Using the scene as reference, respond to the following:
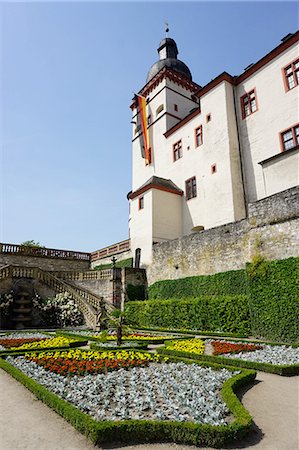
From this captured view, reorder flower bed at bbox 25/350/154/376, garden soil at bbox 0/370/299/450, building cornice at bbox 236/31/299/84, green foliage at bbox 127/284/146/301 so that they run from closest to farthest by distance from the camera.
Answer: garden soil at bbox 0/370/299/450 → flower bed at bbox 25/350/154/376 → building cornice at bbox 236/31/299/84 → green foliage at bbox 127/284/146/301

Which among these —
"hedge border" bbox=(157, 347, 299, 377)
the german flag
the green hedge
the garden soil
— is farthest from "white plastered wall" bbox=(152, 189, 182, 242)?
the garden soil

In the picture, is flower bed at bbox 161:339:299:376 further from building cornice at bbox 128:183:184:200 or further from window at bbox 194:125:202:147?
window at bbox 194:125:202:147

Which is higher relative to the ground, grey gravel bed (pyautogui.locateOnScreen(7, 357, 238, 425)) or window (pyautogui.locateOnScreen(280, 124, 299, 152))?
window (pyautogui.locateOnScreen(280, 124, 299, 152))

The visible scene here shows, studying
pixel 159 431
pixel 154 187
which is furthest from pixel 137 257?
pixel 159 431

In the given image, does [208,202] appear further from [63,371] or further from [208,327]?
[63,371]

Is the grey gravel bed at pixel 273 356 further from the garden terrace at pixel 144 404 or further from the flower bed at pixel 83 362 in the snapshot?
the flower bed at pixel 83 362

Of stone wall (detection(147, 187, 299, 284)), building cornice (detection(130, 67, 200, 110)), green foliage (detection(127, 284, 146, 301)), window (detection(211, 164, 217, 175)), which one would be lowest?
green foliage (detection(127, 284, 146, 301))

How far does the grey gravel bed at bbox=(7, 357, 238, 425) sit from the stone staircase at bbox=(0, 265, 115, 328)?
13552 millimetres

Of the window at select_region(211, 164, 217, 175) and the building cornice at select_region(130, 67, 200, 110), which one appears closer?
the window at select_region(211, 164, 217, 175)

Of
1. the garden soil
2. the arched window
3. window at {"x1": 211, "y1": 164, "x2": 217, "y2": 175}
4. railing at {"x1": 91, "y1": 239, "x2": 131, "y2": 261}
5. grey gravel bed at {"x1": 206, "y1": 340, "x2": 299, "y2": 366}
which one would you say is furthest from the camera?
railing at {"x1": 91, "y1": 239, "x2": 131, "y2": 261}

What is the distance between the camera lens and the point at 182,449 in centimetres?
335

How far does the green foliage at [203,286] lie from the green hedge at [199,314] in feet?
5.23

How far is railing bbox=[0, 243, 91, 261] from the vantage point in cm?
2870

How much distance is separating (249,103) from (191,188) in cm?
862
